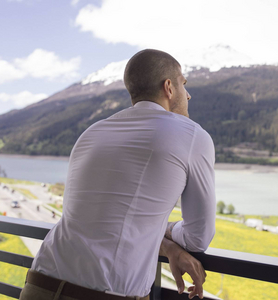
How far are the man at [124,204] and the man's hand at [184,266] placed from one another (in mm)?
64

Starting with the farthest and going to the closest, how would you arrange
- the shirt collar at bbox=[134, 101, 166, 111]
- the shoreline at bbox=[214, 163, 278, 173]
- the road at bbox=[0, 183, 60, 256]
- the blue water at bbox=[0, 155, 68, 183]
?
1. the blue water at bbox=[0, 155, 68, 183]
2. the road at bbox=[0, 183, 60, 256]
3. the shoreline at bbox=[214, 163, 278, 173]
4. the shirt collar at bbox=[134, 101, 166, 111]

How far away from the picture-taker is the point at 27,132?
20.7 meters

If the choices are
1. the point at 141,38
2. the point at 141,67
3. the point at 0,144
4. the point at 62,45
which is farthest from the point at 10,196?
the point at 141,67

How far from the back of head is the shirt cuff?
307 millimetres

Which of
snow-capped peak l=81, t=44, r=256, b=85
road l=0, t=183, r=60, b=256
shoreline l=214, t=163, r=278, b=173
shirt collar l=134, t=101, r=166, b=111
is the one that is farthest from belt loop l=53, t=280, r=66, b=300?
road l=0, t=183, r=60, b=256

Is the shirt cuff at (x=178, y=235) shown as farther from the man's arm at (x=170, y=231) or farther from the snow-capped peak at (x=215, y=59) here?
the snow-capped peak at (x=215, y=59)

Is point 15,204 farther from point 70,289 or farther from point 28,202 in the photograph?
point 70,289

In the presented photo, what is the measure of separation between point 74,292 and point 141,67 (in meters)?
0.51

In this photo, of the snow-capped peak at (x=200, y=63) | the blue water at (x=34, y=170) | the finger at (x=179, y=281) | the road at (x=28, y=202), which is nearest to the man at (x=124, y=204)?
the finger at (x=179, y=281)

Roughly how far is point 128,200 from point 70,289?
21 centimetres

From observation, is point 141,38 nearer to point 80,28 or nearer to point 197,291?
point 80,28

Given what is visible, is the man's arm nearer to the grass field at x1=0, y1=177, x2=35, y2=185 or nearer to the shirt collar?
the shirt collar

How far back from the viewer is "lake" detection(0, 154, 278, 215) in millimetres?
21281

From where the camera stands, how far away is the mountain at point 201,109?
16531 millimetres
